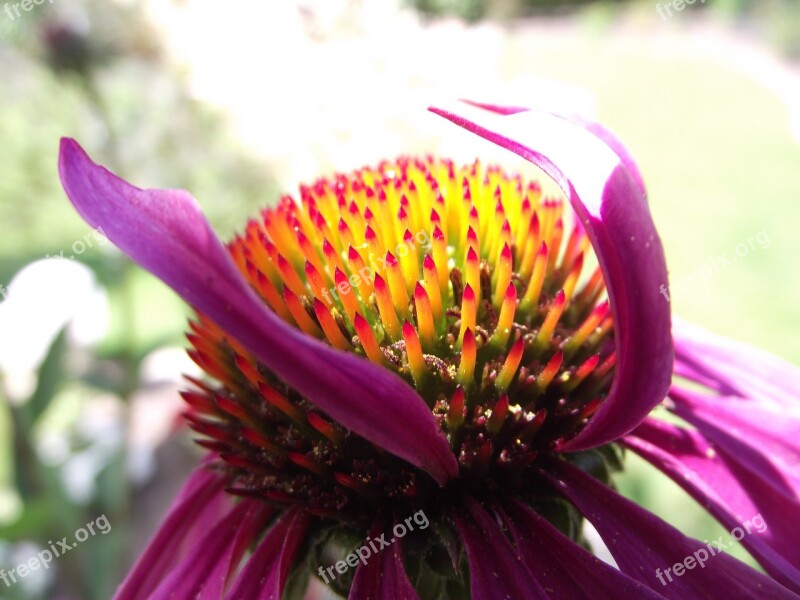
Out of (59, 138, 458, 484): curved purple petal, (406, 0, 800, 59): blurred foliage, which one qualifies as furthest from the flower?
(406, 0, 800, 59): blurred foliage

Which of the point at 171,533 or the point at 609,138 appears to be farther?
the point at 171,533

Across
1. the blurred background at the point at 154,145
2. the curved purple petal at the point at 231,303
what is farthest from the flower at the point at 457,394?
the blurred background at the point at 154,145

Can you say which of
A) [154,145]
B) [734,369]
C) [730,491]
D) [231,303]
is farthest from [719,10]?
[231,303]

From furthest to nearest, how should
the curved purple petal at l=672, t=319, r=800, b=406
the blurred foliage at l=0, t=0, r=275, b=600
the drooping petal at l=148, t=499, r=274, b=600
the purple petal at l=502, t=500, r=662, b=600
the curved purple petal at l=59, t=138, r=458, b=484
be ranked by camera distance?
the blurred foliage at l=0, t=0, r=275, b=600, the curved purple petal at l=672, t=319, r=800, b=406, the drooping petal at l=148, t=499, r=274, b=600, the purple petal at l=502, t=500, r=662, b=600, the curved purple petal at l=59, t=138, r=458, b=484

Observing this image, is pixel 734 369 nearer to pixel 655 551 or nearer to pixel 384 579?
pixel 655 551

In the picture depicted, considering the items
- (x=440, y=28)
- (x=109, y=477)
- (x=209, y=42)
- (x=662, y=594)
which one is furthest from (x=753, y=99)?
(x=662, y=594)

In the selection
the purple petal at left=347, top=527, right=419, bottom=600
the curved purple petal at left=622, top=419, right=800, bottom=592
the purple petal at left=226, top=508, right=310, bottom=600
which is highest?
the purple petal at left=226, top=508, right=310, bottom=600

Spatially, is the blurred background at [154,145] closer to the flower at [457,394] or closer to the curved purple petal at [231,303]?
the flower at [457,394]

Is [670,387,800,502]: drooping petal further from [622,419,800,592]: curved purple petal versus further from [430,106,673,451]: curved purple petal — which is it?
[430,106,673,451]: curved purple petal
